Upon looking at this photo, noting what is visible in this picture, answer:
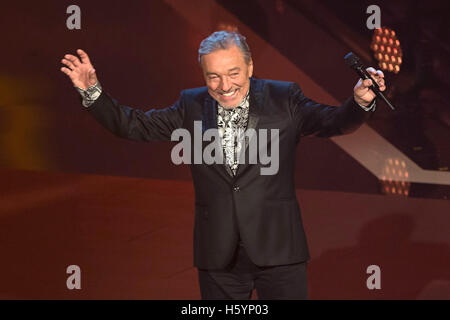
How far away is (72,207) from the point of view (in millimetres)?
4105

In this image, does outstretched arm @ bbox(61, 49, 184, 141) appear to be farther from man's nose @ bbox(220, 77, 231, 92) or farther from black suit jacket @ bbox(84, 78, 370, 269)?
man's nose @ bbox(220, 77, 231, 92)

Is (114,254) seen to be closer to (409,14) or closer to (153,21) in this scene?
(153,21)

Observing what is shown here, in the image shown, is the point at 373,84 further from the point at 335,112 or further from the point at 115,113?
the point at 115,113

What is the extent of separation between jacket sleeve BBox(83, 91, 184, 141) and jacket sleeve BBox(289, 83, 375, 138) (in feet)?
1.27

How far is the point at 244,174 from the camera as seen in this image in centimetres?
191

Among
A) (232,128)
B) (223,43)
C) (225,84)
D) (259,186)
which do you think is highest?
(223,43)

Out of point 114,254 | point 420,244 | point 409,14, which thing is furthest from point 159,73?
point 420,244

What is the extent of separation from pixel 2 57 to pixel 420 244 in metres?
2.89

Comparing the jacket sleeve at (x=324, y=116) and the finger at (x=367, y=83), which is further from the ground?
the finger at (x=367, y=83)

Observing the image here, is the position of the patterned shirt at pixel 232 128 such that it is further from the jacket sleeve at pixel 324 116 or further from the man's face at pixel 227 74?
the jacket sleeve at pixel 324 116

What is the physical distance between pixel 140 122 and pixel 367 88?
29.5 inches

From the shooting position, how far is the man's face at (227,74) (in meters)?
1.91

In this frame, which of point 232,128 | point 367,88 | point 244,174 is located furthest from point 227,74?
point 367,88

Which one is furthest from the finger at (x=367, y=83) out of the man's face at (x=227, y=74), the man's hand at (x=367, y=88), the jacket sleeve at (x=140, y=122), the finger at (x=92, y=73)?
the finger at (x=92, y=73)
